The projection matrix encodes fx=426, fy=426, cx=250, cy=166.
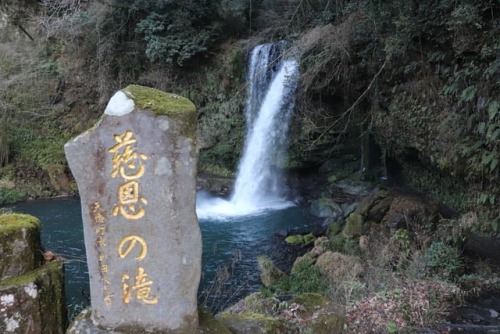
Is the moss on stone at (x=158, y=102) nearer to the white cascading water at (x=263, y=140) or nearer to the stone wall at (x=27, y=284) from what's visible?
the stone wall at (x=27, y=284)

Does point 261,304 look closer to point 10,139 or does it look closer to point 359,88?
point 359,88

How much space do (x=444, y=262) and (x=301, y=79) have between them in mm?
6144

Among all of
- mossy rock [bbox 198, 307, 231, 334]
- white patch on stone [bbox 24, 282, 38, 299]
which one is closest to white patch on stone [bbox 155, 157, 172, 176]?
mossy rock [bbox 198, 307, 231, 334]

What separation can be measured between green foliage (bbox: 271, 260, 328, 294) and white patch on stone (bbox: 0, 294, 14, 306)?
5.00 meters

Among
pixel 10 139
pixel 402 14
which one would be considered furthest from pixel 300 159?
pixel 10 139

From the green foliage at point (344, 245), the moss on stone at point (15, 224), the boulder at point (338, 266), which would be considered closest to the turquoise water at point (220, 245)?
the green foliage at point (344, 245)

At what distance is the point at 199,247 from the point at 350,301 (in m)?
3.45

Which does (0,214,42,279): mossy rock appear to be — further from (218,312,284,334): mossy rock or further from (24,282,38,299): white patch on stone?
(218,312,284,334): mossy rock

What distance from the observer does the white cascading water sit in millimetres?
13820

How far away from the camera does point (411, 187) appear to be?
484 inches

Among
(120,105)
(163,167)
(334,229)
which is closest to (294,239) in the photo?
(334,229)

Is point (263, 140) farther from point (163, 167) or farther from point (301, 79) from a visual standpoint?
point (163, 167)

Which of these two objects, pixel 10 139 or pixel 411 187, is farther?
pixel 10 139

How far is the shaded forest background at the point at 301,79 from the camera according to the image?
297 inches
